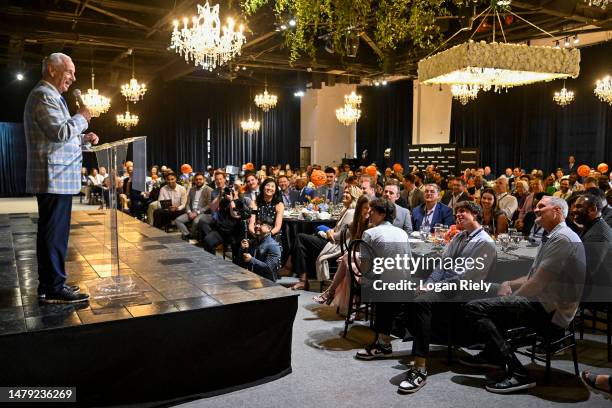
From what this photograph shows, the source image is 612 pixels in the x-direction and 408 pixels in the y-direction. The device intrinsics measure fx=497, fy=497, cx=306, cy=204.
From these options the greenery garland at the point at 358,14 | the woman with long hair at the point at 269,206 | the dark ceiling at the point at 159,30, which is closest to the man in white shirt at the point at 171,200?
the dark ceiling at the point at 159,30

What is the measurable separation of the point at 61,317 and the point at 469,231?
8.82ft

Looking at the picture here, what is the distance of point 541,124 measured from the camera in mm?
14906

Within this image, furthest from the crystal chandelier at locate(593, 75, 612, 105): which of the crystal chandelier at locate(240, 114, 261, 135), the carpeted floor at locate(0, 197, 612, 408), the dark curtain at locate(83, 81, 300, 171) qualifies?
the dark curtain at locate(83, 81, 300, 171)

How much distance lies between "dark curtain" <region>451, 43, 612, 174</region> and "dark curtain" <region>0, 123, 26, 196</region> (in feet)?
49.4

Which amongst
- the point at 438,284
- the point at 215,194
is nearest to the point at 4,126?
the point at 215,194

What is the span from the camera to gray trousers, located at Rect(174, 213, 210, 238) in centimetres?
760

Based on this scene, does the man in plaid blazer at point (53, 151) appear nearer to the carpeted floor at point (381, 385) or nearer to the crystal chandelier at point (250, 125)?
the carpeted floor at point (381, 385)

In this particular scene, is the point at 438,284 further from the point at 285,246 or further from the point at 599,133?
the point at 599,133

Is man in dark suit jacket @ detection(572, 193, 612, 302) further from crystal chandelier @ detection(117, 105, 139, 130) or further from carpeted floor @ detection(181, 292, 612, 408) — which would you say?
crystal chandelier @ detection(117, 105, 139, 130)

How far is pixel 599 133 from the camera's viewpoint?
13.2 meters

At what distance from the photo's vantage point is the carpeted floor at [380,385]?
298 cm

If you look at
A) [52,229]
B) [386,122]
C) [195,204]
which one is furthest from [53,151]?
[386,122]

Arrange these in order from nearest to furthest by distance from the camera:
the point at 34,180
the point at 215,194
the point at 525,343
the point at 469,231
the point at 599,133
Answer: the point at 34,180 → the point at 525,343 → the point at 469,231 → the point at 215,194 → the point at 599,133

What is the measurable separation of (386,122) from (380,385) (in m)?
17.6
